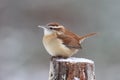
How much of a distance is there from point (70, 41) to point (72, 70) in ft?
2.72

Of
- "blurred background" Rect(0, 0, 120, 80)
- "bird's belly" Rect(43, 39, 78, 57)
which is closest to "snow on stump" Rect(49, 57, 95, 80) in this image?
"bird's belly" Rect(43, 39, 78, 57)

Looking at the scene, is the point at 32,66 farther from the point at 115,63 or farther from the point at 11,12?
the point at 11,12

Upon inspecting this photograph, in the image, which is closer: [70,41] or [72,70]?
[72,70]

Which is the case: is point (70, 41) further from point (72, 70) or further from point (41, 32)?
point (41, 32)

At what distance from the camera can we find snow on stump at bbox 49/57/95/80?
3357mm

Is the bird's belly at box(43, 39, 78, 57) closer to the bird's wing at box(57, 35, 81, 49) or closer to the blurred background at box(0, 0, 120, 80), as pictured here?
the bird's wing at box(57, 35, 81, 49)

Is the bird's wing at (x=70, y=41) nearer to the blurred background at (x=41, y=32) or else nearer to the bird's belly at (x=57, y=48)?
the bird's belly at (x=57, y=48)

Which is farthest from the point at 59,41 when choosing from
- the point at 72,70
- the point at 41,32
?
the point at 41,32

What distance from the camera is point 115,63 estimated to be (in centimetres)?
800

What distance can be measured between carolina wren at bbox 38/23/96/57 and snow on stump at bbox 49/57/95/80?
0.66m

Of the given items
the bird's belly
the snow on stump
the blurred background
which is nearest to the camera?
the snow on stump

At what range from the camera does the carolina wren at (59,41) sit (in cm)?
415

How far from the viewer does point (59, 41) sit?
4.19 metres

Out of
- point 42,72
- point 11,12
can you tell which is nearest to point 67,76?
point 42,72
